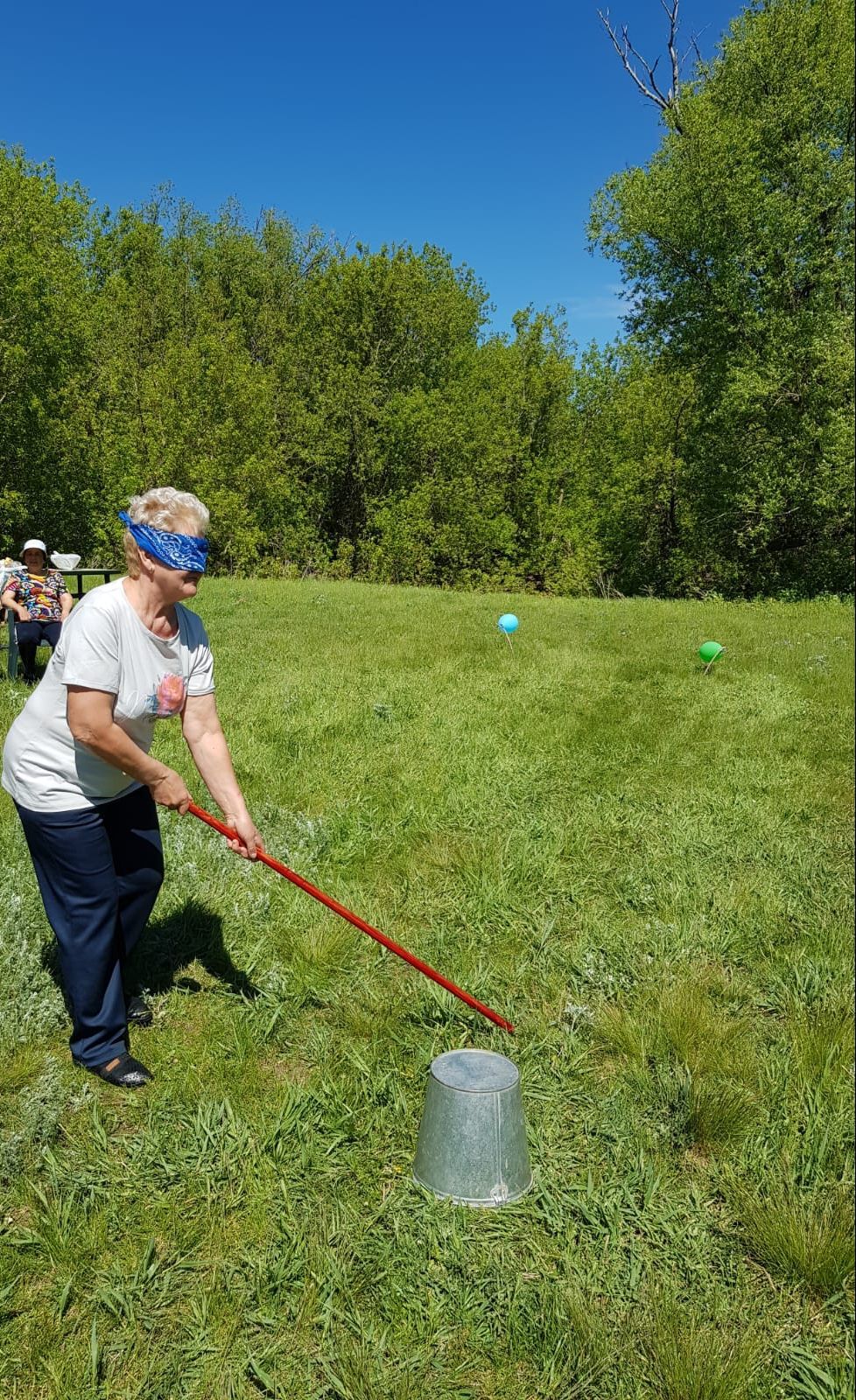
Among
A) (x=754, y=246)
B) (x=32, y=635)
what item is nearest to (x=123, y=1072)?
(x=32, y=635)

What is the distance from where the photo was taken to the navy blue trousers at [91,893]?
3.47 m

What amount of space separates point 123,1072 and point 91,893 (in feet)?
2.49

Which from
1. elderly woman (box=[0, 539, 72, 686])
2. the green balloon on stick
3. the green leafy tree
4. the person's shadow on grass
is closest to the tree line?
the green leafy tree

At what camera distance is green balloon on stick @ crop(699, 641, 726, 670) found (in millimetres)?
10422

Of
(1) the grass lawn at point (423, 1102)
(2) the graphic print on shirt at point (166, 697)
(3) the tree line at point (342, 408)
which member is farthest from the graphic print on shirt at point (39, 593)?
(3) the tree line at point (342, 408)

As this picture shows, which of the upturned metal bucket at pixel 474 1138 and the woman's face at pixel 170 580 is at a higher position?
the woman's face at pixel 170 580

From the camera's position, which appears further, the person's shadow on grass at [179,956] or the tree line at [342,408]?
the tree line at [342,408]

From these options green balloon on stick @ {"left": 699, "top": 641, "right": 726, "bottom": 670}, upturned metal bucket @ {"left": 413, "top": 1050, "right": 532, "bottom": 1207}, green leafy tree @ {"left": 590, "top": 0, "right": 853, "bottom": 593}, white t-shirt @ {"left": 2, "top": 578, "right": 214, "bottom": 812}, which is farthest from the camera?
green balloon on stick @ {"left": 699, "top": 641, "right": 726, "bottom": 670}

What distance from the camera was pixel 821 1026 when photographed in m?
3.63

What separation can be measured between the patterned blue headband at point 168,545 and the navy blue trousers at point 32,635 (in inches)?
289

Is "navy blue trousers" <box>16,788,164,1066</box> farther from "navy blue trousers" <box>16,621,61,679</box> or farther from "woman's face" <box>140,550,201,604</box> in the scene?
"navy blue trousers" <box>16,621,61,679</box>

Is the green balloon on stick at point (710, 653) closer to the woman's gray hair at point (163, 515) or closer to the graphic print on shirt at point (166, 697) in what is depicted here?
the graphic print on shirt at point (166, 697)

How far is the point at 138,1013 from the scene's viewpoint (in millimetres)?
4070

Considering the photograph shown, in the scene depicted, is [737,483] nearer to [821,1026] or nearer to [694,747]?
[694,747]
